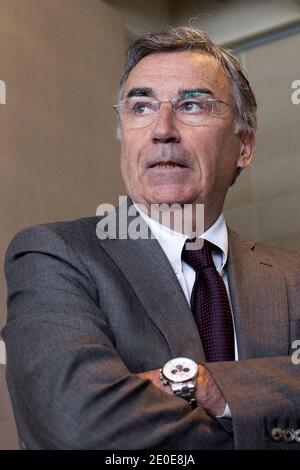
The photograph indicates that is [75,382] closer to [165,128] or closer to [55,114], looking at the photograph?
[165,128]

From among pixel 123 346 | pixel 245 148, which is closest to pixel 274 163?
pixel 245 148

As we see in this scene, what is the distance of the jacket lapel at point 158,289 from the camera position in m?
1.51

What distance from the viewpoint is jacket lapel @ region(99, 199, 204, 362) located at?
59.5 inches

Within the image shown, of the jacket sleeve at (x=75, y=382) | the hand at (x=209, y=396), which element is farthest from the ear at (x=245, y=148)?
the hand at (x=209, y=396)

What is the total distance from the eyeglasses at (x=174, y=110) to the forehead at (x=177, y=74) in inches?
1.0

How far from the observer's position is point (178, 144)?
→ 173 centimetres

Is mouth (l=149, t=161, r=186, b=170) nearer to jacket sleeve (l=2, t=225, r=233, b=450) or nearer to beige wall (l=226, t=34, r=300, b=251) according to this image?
jacket sleeve (l=2, t=225, r=233, b=450)

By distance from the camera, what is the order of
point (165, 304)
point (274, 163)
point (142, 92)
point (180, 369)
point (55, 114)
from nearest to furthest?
point (180, 369) → point (165, 304) → point (142, 92) → point (55, 114) → point (274, 163)

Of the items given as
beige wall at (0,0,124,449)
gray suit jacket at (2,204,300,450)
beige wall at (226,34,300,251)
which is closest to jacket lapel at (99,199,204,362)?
gray suit jacket at (2,204,300,450)

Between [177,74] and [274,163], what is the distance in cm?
149

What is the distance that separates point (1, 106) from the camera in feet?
8.16

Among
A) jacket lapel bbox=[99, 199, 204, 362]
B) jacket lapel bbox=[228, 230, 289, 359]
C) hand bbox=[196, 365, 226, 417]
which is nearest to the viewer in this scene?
hand bbox=[196, 365, 226, 417]

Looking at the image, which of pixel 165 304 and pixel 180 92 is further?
pixel 180 92
